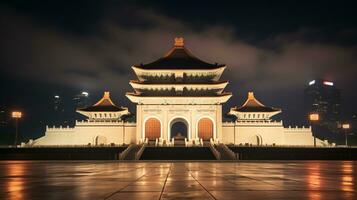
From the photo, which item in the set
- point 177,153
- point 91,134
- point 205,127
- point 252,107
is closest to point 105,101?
point 91,134

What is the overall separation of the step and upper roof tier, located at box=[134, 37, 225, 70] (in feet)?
61.0

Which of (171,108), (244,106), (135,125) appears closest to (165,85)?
(171,108)

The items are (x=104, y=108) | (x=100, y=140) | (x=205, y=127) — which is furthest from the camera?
(x=104, y=108)

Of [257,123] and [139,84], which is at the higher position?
[139,84]

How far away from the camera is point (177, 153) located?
53406mm

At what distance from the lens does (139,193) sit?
14.1m

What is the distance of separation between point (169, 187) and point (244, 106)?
62.8 metres

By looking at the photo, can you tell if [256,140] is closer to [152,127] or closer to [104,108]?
[152,127]

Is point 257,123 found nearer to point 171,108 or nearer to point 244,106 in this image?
point 244,106

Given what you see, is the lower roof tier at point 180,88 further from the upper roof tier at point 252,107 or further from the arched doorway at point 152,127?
the upper roof tier at point 252,107

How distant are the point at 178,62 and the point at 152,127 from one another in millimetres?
12158

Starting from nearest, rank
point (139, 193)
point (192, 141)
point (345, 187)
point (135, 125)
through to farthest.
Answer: point (139, 193) → point (345, 187) → point (192, 141) → point (135, 125)

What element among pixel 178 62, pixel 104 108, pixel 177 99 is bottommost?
pixel 104 108

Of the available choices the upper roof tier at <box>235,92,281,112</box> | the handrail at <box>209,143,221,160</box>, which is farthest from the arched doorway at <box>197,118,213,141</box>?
the handrail at <box>209,143,221,160</box>
